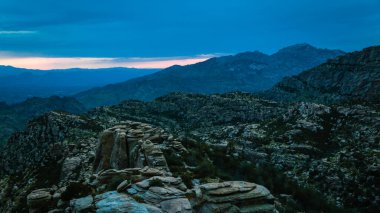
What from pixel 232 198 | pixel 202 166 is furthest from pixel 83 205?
pixel 202 166

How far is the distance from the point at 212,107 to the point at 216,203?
171 meters

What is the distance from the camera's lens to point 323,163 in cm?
7450

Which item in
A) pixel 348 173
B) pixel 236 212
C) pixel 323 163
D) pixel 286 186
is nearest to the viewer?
pixel 236 212

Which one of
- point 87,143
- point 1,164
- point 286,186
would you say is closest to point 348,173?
point 286,186

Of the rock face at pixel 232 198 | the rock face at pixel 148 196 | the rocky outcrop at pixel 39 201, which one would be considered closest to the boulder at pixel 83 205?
the rock face at pixel 148 196

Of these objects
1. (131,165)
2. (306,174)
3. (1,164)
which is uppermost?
(131,165)

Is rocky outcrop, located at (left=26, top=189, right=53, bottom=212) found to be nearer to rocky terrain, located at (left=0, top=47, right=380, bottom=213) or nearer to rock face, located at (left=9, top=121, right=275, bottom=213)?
rock face, located at (left=9, top=121, right=275, bottom=213)

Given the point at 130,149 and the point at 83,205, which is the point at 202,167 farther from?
the point at 130,149

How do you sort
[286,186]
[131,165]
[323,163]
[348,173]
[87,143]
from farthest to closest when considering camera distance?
[87,143]
[323,163]
[348,173]
[286,186]
[131,165]

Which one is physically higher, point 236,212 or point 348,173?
point 236,212

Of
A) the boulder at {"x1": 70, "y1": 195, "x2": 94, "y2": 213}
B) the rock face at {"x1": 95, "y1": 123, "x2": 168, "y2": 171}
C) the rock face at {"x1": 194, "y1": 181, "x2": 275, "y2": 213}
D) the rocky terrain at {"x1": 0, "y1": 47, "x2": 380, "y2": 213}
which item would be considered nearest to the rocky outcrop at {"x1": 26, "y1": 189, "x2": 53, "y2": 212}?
the rocky terrain at {"x1": 0, "y1": 47, "x2": 380, "y2": 213}

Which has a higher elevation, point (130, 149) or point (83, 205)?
point (83, 205)

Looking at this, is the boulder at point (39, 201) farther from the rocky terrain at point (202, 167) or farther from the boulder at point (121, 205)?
the boulder at point (121, 205)

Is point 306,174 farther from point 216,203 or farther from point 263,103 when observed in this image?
point 263,103
